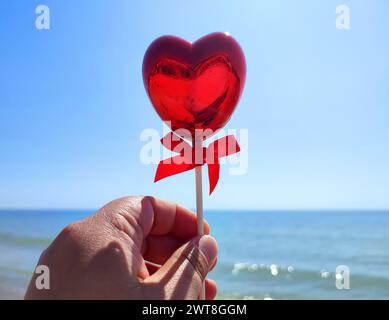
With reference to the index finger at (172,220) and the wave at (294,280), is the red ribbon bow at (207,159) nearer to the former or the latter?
the index finger at (172,220)

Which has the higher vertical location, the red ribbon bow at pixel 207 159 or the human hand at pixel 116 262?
the red ribbon bow at pixel 207 159

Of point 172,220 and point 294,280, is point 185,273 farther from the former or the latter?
point 294,280

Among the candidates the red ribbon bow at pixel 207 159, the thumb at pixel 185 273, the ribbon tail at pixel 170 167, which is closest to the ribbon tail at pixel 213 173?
the red ribbon bow at pixel 207 159

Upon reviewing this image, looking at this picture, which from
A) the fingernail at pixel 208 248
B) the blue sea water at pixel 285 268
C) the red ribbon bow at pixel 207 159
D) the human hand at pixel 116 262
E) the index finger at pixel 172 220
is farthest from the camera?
A: the blue sea water at pixel 285 268

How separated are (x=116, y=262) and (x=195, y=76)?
0.84m

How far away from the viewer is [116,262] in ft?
4.05

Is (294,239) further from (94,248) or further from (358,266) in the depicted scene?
(94,248)

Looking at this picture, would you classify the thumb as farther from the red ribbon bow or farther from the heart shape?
the heart shape

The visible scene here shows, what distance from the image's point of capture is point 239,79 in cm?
160

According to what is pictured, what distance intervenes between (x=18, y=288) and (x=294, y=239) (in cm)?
1516

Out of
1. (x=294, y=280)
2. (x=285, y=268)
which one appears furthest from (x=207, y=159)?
(x=285, y=268)

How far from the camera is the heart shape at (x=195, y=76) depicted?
154 cm

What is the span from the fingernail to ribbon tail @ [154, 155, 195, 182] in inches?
13.1
